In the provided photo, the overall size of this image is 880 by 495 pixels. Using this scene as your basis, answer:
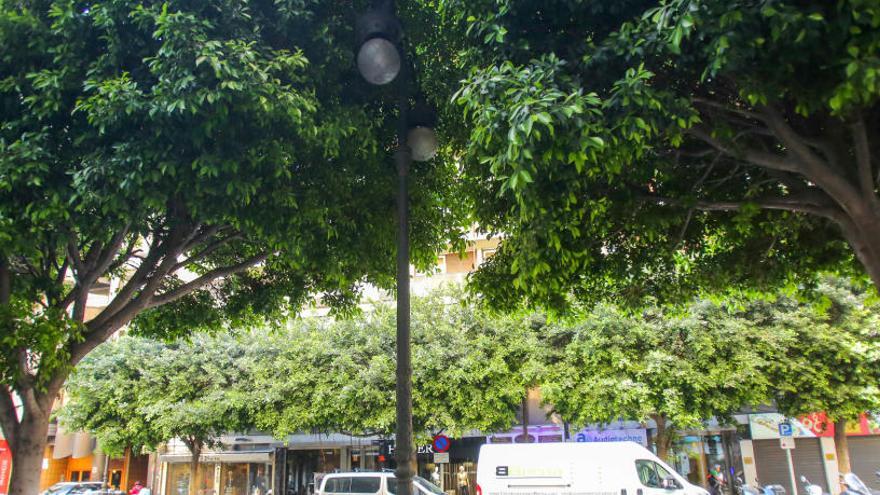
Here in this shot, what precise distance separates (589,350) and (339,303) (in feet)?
34.3

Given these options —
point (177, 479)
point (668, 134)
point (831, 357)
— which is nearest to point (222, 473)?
point (177, 479)

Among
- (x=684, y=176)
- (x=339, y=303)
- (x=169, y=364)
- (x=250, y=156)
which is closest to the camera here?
(x=250, y=156)

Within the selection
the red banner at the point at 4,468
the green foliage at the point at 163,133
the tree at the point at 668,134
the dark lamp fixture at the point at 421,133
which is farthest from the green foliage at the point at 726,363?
the red banner at the point at 4,468

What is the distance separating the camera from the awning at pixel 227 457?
27.8m

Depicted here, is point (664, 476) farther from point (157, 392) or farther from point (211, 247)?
point (157, 392)

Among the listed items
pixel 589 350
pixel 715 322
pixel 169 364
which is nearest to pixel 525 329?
pixel 589 350

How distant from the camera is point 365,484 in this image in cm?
1850

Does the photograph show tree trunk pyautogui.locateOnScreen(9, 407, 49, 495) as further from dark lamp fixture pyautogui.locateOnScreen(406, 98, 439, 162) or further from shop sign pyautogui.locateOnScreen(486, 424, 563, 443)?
shop sign pyautogui.locateOnScreen(486, 424, 563, 443)

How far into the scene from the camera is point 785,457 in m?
22.9

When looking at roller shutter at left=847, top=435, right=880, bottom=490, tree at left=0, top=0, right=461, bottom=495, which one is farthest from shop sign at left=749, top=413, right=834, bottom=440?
tree at left=0, top=0, right=461, bottom=495

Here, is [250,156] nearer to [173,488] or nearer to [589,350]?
[589,350]

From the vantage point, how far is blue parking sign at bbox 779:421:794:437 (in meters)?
22.5

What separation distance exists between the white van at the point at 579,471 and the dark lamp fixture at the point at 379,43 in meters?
12.3

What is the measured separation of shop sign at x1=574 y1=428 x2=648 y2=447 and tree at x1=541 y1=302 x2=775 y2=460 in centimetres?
476
